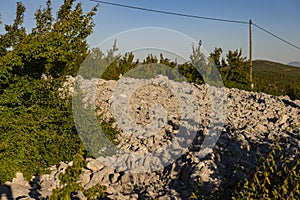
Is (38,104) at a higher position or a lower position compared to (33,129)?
higher

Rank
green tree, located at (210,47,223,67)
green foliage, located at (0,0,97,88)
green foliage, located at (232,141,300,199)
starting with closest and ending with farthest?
1. green foliage, located at (232,141,300,199)
2. green foliage, located at (0,0,97,88)
3. green tree, located at (210,47,223,67)

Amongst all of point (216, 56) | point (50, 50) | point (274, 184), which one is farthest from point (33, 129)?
point (216, 56)

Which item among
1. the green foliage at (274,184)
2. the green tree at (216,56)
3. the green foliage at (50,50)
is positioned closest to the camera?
the green foliage at (274,184)

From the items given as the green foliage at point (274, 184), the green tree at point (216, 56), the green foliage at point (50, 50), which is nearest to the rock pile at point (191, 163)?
the green foliage at point (274, 184)

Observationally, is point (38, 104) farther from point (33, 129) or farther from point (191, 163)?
point (191, 163)

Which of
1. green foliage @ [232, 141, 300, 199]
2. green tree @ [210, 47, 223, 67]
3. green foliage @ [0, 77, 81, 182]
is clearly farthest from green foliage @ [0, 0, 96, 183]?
green tree @ [210, 47, 223, 67]

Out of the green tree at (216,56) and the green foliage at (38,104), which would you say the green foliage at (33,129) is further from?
the green tree at (216,56)

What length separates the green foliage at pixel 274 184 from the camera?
3.76 metres

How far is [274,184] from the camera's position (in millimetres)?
4449

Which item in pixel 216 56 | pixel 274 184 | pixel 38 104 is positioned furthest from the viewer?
pixel 216 56

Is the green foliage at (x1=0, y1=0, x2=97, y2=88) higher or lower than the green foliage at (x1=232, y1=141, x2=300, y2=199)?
above

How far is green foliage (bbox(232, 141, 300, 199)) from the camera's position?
3.76 metres

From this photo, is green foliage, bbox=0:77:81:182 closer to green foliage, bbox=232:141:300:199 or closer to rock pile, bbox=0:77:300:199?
rock pile, bbox=0:77:300:199

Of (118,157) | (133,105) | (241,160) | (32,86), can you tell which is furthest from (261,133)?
(32,86)
